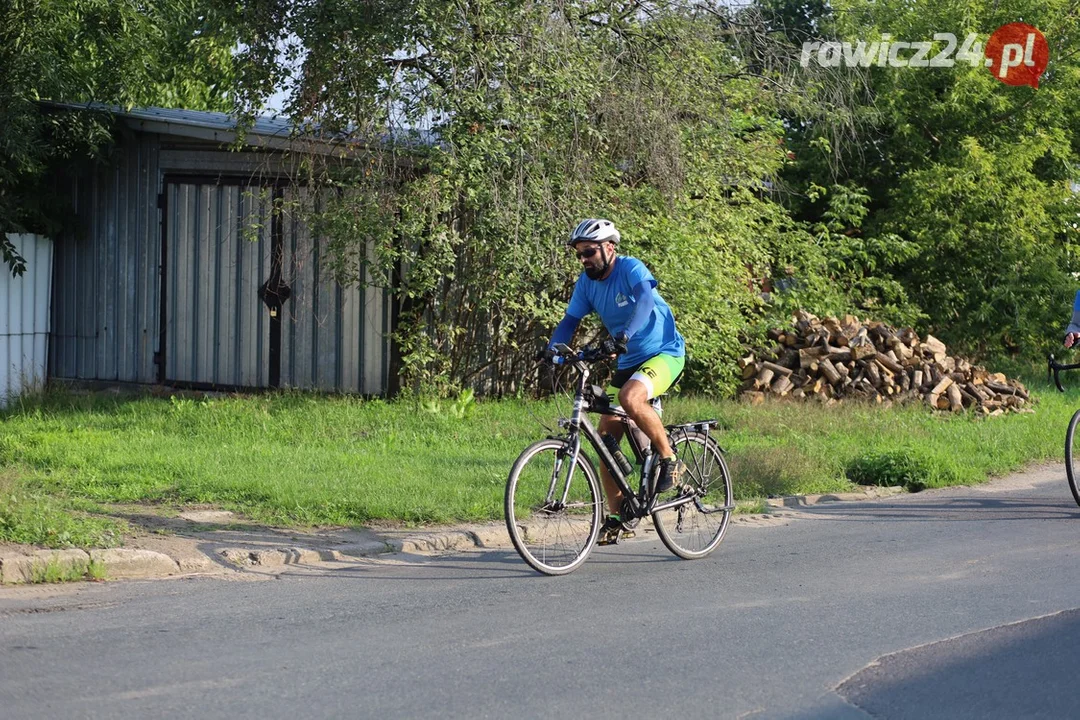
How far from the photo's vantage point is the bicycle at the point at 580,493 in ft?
23.7

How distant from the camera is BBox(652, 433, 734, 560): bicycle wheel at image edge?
26.1ft

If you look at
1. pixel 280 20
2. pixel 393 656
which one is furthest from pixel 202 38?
pixel 393 656

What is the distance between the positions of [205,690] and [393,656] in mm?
876

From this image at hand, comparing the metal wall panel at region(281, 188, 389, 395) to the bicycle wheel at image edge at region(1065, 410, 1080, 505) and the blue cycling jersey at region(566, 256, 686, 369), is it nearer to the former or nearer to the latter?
the blue cycling jersey at region(566, 256, 686, 369)

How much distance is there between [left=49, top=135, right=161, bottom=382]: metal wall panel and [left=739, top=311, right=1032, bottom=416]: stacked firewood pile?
7.60 metres

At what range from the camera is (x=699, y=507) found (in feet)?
26.5

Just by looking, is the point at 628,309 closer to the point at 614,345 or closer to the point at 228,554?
the point at 614,345

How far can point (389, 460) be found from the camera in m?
10.7

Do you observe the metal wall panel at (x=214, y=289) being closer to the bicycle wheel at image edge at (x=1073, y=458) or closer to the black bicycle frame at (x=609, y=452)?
the black bicycle frame at (x=609, y=452)

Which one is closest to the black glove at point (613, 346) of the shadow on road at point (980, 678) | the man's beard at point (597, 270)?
the man's beard at point (597, 270)

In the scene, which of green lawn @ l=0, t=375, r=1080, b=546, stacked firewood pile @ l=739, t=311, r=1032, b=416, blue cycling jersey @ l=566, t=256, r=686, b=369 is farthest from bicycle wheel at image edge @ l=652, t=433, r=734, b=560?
stacked firewood pile @ l=739, t=311, r=1032, b=416

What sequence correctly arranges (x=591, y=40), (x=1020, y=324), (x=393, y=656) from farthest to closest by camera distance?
(x=1020, y=324)
(x=591, y=40)
(x=393, y=656)

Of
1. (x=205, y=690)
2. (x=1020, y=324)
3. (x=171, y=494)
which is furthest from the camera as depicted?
(x=1020, y=324)

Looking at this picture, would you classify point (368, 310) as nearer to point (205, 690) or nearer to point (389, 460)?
point (389, 460)
